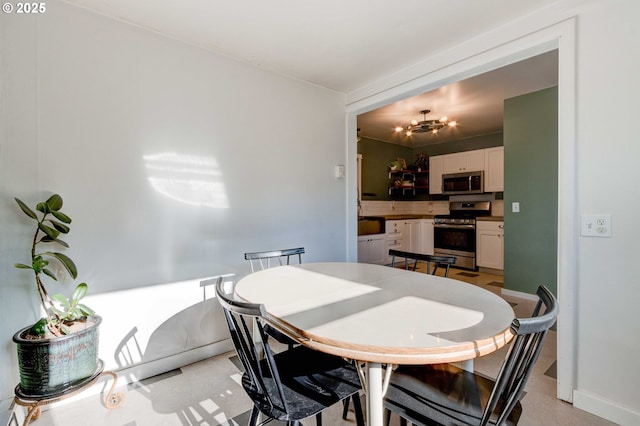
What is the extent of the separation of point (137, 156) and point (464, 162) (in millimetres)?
5256

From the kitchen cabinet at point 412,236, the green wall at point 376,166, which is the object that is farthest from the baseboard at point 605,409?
the green wall at point 376,166

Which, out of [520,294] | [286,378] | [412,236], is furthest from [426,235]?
[286,378]

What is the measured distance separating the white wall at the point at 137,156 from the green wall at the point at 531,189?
264 cm

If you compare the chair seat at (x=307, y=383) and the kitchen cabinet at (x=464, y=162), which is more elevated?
the kitchen cabinet at (x=464, y=162)

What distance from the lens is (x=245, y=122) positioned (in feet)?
8.71

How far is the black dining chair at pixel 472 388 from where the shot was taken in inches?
34.5

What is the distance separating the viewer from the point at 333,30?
7.16 feet

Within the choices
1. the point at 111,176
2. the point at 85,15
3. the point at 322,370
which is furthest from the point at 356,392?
the point at 85,15

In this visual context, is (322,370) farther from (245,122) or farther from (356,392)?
(245,122)

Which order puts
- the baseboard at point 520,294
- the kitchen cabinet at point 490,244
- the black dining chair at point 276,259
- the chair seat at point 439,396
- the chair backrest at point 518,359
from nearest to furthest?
1. the chair backrest at point 518,359
2. the chair seat at point 439,396
3. the black dining chair at point 276,259
4. the baseboard at point 520,294
5. the kitchen cabinet at point 490,244

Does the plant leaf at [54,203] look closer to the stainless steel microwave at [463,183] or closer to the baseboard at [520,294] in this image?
the baseboard at [520,294]

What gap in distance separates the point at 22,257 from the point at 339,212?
8.28 feet

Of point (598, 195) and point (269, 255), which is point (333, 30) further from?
point (598, 195)

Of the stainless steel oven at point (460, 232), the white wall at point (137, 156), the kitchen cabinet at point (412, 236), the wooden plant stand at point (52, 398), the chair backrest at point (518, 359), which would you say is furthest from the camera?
the kitchen cabinet at point (412, 236)
